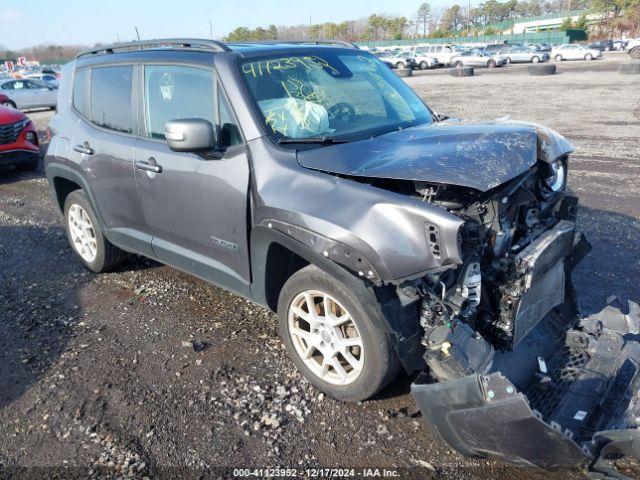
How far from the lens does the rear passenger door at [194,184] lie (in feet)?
11.4

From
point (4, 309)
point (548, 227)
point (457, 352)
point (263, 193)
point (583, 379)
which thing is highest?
point (263, 193)

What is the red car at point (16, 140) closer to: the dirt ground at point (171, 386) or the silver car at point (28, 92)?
the dirt ground at point (171, 386)

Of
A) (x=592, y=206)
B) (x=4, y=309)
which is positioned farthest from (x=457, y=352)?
(x=592, y=206)

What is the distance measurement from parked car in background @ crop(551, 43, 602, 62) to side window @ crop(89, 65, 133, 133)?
1892 inches

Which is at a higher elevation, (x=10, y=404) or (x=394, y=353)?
(x=394, y=353)

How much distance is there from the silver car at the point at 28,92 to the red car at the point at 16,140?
44.8ft

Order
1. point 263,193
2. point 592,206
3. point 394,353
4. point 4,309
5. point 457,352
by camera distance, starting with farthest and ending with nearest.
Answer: point 592,206 < point 4,309 < point 263,193 < point 394,353 < point 457,352

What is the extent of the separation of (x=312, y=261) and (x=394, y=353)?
67 cm

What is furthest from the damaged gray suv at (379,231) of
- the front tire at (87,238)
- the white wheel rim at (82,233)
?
the white wheel rim at (82,233)

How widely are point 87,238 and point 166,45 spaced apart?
2181mm

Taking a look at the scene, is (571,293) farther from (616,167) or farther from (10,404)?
(616,167)

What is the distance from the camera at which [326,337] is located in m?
3.23

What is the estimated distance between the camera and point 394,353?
2932 millimetres

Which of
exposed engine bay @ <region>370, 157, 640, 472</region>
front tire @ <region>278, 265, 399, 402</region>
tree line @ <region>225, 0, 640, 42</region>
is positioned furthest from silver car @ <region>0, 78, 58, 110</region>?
tree line @ <region>225, 0, 640, 42</region>
